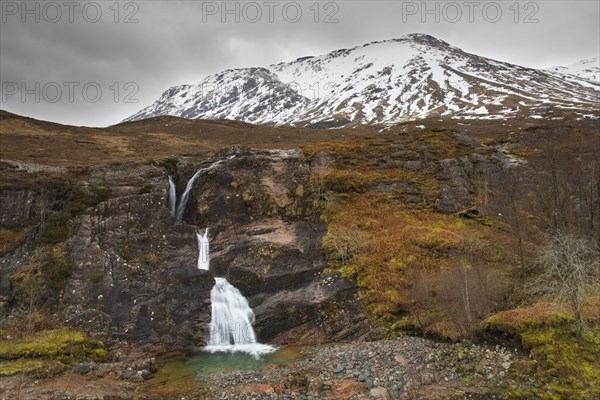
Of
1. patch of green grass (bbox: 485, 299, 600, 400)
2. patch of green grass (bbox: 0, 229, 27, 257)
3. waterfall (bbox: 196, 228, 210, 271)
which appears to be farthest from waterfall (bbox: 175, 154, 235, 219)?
patch of green grass (bbox: 485, 299, 600, 400)

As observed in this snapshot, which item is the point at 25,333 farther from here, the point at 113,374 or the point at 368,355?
the point at 368,355

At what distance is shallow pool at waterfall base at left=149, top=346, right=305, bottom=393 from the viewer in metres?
19.1

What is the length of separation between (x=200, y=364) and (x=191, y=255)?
1051cm

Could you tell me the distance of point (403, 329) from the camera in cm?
2391

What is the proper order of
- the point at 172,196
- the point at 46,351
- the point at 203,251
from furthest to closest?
the point at 172,196 → the point at 203,251 → the point at 46,351

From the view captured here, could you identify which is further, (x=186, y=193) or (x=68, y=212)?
(x=186, y=193)

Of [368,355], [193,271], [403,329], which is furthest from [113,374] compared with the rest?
[403,329]

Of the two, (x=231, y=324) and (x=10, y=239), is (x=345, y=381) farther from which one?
(x=10, y=239)

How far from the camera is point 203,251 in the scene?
3184 centimetres

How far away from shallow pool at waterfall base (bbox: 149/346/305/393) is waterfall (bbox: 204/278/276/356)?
87 centimetres

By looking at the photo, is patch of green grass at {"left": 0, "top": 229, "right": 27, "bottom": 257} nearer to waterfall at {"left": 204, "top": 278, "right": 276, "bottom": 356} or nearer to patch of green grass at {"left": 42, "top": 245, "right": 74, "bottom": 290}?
patch of green grass at {"left": 42, "top": 245, "right": 74, "bottom": 290}

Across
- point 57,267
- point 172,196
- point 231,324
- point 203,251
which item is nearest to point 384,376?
point 231,324

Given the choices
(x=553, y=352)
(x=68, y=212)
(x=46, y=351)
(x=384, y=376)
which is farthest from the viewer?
(x=68, y=212)

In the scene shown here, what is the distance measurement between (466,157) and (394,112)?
119687 mm
